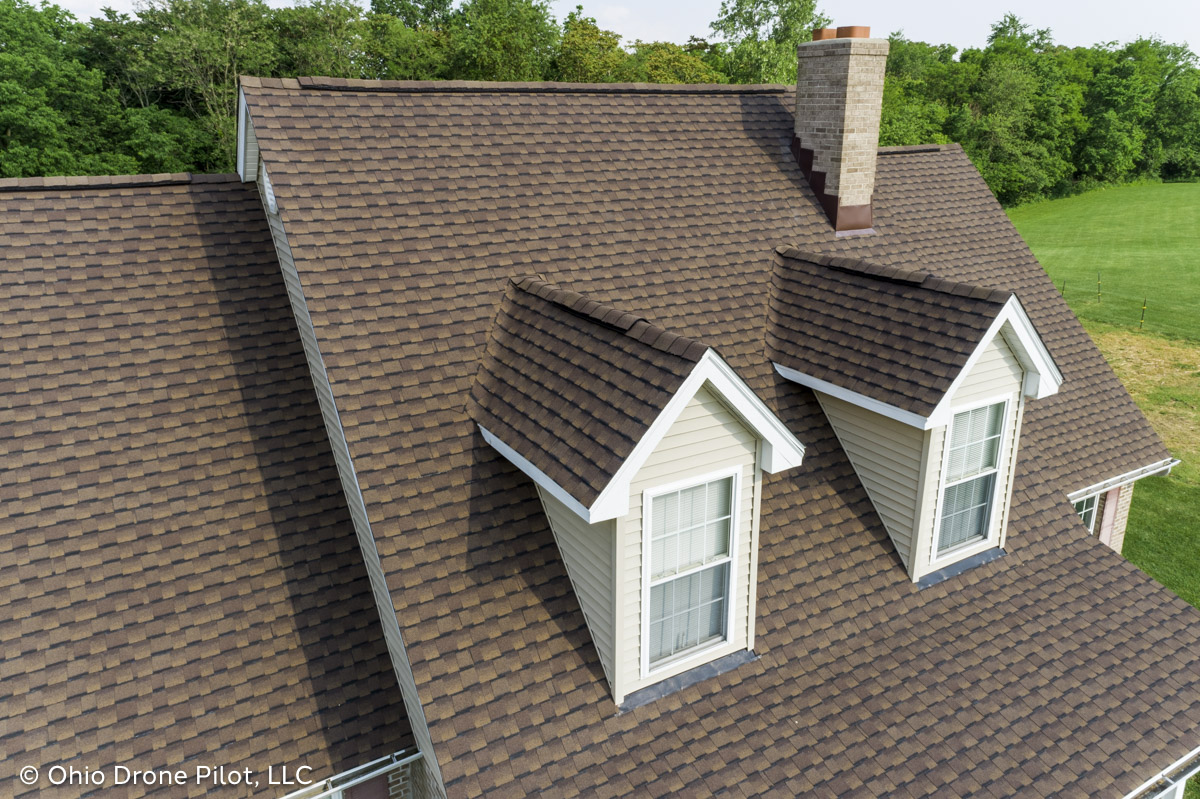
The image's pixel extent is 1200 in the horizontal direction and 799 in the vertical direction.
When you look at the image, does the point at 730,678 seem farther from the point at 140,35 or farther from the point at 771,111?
the point at 140,35

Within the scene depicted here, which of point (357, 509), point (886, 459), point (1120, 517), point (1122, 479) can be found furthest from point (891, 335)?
point (1120, 517)

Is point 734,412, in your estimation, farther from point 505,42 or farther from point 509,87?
point 505,42

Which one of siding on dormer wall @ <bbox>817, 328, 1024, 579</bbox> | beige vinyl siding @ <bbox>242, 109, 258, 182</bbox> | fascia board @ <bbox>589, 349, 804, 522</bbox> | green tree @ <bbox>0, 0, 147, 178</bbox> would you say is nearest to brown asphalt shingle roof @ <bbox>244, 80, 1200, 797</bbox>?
siding on dormer wall @ <bbox>817, 328, 1024, 579</bbox>

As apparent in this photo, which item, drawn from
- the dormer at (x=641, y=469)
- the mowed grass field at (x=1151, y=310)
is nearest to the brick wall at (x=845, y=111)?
the dormer at (x=641, y=469)

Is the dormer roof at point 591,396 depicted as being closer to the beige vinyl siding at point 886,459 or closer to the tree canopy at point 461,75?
the beige vinyl siding at point 886,459

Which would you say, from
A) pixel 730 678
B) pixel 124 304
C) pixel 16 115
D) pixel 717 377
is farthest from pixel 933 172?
pixel 16 115

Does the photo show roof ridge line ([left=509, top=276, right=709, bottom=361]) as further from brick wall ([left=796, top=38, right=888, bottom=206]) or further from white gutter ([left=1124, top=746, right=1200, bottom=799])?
white gutter ([left=1124, top=746, right=1200, bottom=799])
